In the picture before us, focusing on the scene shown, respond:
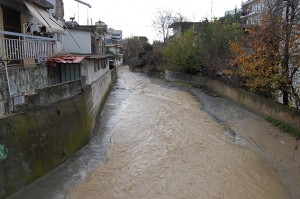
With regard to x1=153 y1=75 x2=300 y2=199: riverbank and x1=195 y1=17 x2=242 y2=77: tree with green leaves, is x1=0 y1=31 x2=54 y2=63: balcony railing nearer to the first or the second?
x1=153 y1=75 x2=300 y2=199: riverbank

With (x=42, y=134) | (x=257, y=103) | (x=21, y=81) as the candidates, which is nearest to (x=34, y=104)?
(x=42, y=134)

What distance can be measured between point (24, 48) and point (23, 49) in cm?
7

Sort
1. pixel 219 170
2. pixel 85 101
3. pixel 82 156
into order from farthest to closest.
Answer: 1. pixel 85 101
2. pixel 82 156
3. pixel 219 170

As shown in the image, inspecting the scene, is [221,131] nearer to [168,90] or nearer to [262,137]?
[262,137]

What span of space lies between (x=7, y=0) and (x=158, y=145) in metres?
8.22

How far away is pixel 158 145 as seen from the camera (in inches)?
450

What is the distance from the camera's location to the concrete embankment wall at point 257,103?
12594 millimetres

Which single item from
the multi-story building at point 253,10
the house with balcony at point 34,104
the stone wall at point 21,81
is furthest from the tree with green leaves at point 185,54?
the stone wall at point 21,81

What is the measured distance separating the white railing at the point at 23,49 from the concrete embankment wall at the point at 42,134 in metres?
2.04

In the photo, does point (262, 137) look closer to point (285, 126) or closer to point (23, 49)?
point (285, 126)

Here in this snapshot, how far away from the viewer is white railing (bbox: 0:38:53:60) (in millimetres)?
9195

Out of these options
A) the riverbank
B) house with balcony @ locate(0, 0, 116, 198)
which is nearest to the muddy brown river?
the riverbank

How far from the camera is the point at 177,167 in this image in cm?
934

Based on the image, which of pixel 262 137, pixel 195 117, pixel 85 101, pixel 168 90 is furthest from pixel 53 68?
pixel 168 90
